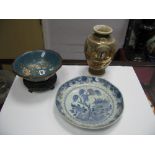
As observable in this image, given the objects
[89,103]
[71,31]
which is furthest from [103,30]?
[71,31]

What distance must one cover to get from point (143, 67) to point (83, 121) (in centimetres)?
50

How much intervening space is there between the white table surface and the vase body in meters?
0.12

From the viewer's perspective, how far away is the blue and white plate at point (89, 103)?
0.57 m

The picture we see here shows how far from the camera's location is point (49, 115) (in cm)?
60

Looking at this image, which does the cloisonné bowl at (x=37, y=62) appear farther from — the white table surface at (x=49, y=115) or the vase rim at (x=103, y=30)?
the vase rim at (x=103, y=30)

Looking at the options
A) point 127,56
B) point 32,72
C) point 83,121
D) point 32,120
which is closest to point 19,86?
point 32,72

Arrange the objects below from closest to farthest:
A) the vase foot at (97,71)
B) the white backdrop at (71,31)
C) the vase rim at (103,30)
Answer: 1. the vase rim at (103,30)
2. the vase foot at (97,71)
3. the white backdrop at (71,31)

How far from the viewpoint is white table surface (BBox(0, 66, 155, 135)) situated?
1.85ft

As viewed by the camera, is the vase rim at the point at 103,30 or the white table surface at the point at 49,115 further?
the vase rim at the point at 103,30

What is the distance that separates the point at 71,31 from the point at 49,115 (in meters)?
1.02

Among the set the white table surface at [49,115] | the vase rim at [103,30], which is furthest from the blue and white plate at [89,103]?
the vase rim at [103,30]

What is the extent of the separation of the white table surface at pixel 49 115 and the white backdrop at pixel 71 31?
2.70ft

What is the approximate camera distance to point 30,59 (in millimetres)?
758

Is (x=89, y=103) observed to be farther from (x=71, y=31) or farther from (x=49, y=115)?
(x=71, y=31)
